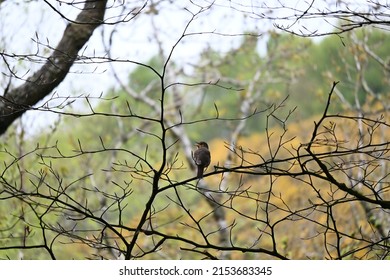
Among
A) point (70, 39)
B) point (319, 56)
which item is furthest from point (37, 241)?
point (319, 56)

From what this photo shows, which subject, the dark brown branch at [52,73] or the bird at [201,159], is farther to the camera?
the dark brown branch at [52,73]

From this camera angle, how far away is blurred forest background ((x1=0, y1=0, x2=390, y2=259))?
7.44 ft

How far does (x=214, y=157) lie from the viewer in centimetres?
1508

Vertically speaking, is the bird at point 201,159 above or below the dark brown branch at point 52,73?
below

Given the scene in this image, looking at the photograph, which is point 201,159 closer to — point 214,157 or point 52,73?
point 52,73

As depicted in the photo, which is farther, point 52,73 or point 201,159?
point 52,73

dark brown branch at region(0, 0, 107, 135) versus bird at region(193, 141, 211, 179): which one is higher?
dark brown branch at region(0, 0, 107, 135)

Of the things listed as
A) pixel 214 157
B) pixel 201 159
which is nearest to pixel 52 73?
pixel 201 159

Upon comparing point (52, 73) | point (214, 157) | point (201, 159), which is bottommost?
point (201, 159)

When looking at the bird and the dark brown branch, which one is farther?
the dark brown branch

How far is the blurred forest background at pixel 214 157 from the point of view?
2.27m

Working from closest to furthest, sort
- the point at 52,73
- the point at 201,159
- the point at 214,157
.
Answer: the point at 201,159 → the point at 52,73 → the point at 214,157
